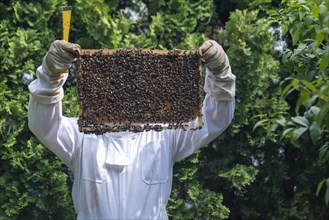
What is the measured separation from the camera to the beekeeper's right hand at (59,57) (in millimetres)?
5199

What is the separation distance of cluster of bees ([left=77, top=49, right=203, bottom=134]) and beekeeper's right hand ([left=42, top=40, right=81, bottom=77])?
14cm

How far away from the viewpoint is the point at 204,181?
814 cm

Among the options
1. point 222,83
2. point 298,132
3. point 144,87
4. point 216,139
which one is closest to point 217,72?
point 222,83

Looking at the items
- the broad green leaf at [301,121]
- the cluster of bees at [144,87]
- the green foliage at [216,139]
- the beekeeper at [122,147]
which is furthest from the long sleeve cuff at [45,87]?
the green foliage at [216,139]

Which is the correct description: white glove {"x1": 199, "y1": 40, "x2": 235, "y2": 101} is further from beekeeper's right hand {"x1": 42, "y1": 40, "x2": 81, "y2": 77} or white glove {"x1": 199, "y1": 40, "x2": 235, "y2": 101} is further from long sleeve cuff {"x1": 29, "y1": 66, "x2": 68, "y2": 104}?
long sleeve cuff {"x1": 29, "y1": 66, "x2": 68, "y2": 104}

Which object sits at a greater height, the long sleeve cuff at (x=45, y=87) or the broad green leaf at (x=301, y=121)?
the broad green leaf at (x=301, y=121)

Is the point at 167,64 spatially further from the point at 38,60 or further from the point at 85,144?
the point at 38,60

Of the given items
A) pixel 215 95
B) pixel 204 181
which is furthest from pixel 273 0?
pixel 215 95

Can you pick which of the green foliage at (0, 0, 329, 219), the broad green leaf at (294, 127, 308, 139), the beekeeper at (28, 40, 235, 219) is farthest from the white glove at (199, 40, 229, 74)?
the green foliage at (0, 0, 329, 219)

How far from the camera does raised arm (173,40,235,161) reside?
5.32m

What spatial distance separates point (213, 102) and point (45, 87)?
102 cm

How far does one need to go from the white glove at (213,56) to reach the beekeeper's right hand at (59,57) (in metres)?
0.73

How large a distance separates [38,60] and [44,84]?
2.60 m

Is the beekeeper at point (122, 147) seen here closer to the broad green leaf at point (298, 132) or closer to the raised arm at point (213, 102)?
the raised arm at point (213, 102)
